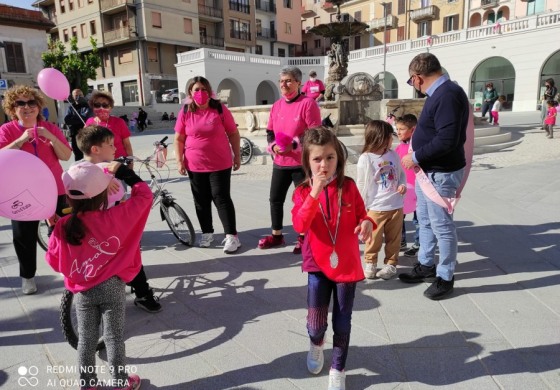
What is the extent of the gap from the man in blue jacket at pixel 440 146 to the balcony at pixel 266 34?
4508 centimetres

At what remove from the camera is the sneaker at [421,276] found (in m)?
3.58

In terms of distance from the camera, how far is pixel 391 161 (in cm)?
371

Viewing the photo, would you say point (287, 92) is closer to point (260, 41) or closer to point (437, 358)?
point (437, 358)

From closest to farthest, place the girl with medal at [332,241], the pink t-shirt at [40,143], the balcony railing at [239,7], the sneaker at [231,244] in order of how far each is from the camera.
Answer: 1. the girl with medal at [332,241]
2. the pink t-shirt at [40,143]
3. the sneaker at [231,244]
4. the balcony railing at [239,7]

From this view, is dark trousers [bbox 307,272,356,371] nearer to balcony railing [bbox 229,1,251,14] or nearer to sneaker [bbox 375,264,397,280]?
sneaker [bbox 375,264,397,280]

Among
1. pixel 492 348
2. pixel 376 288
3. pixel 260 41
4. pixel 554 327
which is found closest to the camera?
pixel 492 348

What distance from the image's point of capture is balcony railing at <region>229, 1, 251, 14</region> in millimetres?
41812

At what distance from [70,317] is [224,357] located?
104 cm

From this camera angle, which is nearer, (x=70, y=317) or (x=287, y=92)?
(x=70, y=317)

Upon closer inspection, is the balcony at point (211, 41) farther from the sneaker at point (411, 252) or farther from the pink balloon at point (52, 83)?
the sneaker at point (411, 252)

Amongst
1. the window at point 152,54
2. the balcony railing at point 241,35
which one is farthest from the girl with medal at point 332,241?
the balcony railing at point 241,35

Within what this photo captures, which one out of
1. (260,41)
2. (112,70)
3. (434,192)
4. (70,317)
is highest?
(260,41)

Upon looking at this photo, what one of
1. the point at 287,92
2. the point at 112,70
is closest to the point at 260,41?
the point at 112,70

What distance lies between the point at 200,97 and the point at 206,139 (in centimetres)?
43
